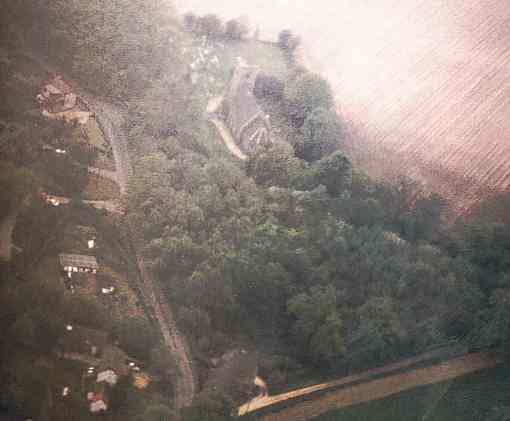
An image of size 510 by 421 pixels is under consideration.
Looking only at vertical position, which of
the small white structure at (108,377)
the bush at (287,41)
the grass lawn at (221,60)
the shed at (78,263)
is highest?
the bush at (287,41)

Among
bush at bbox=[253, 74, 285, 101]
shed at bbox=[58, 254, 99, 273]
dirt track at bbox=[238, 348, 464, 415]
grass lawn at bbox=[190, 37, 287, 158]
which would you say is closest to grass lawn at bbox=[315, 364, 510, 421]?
dirt track at bbox=[238, 348, 464, 415]

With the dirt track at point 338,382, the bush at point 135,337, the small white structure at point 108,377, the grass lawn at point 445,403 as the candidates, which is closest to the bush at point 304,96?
the dirt track at point 338,382

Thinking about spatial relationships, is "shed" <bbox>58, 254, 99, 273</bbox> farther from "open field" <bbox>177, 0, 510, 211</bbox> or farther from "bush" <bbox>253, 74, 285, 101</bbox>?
"open field" <bbox>177, 0, 510, 211</bbox>

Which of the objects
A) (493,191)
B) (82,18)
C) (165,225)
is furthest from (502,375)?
(82,18)

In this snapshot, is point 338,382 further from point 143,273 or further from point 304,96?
point 304,96

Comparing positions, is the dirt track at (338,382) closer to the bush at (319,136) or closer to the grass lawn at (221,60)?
the bush at (319,136)

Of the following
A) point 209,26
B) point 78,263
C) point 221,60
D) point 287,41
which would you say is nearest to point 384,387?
point 78,263
